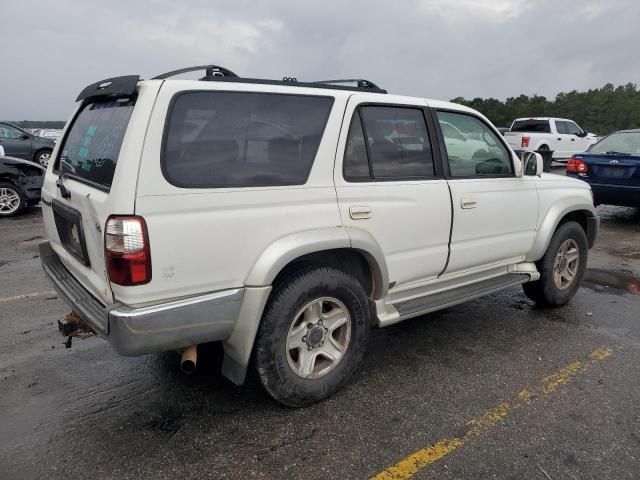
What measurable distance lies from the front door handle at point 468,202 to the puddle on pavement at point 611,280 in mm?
2591

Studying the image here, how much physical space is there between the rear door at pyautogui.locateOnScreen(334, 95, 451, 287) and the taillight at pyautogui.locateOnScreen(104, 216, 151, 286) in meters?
1.13

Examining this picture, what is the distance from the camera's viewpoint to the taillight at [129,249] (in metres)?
2.21

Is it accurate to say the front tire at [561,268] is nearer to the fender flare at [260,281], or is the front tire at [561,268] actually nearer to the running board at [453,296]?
the running board at [453,296]

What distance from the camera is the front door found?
354 cm

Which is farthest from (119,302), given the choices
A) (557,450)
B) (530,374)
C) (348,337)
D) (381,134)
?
(530,374)

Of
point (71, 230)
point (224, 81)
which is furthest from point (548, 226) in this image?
point (71, 230)

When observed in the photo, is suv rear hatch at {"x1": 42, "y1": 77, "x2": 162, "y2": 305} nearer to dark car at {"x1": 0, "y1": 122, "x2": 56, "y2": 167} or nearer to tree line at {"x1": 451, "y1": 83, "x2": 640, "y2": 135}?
dark car at {"x1": 0, "y1": 122, "x2": 56, "y2": 167}

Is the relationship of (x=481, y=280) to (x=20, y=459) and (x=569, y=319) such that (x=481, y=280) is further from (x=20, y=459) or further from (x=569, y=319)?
(x=20, y=459)

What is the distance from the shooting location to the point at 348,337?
9.81 feet

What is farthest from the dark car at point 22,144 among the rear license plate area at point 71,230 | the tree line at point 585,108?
the tree line at point 585,108

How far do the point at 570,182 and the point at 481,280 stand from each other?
1.48 metres

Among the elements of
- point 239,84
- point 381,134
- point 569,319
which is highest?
point 239,84

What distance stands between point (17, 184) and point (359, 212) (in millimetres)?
8448

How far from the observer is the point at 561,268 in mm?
4539
